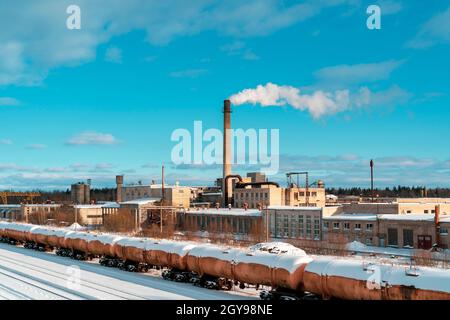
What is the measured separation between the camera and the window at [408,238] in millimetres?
53719

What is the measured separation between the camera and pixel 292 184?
9638 centimetres

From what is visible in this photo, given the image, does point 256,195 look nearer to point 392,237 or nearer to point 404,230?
point 392,237

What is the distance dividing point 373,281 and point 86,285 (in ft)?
60.5

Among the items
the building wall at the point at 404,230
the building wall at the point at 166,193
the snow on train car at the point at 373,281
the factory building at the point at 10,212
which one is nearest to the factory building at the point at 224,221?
the building wall at the point at 166,193

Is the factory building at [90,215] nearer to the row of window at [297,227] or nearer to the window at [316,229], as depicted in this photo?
the row of window at [297,227]

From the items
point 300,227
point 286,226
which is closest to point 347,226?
point 300,227

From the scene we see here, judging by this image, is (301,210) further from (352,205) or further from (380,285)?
(380,285)

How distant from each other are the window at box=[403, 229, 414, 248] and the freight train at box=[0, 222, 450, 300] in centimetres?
1702

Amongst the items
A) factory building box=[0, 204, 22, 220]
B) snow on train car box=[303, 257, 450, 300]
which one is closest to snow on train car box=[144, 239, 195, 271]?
snow on train car box=[303, 257, 450, 300]

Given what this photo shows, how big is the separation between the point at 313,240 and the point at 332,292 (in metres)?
42.8

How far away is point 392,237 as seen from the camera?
183ft

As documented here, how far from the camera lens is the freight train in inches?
743
